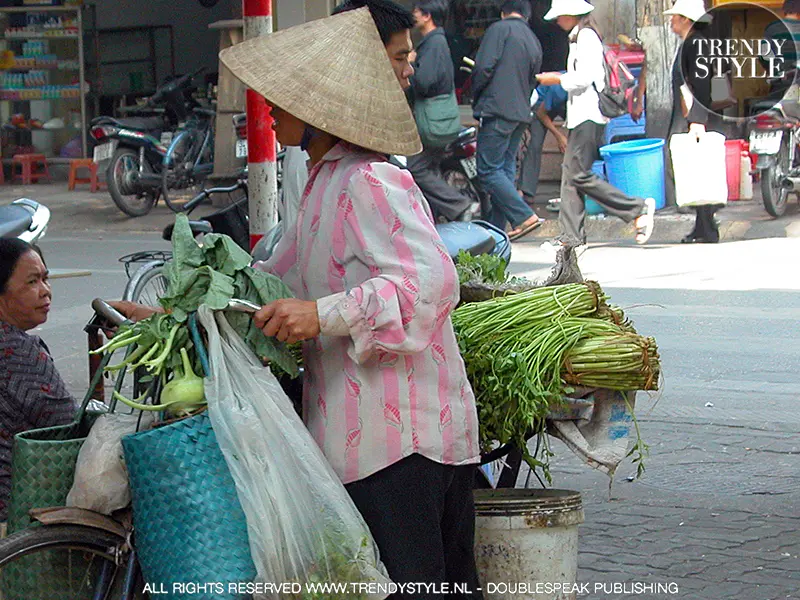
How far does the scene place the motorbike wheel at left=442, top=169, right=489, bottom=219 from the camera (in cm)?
1267

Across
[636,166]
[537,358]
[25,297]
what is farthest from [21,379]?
[636,166]

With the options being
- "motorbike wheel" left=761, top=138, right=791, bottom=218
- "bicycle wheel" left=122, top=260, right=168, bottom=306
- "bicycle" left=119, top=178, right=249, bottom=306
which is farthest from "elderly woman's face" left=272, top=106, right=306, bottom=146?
"motorbike wheel" left=761, top=138, right=791, bottom=218

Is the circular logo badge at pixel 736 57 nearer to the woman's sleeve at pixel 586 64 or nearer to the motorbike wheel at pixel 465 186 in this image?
the woman's sleeve at pixel 586 64

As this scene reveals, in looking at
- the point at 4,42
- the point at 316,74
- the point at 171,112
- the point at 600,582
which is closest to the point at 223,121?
the point at 171,112

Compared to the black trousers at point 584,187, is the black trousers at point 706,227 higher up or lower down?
lower down

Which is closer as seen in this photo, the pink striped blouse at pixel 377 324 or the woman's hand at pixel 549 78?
the pink striped blouse at pixel 377 324

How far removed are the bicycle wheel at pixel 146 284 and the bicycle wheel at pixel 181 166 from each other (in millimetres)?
6048

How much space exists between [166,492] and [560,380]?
1.06 metres

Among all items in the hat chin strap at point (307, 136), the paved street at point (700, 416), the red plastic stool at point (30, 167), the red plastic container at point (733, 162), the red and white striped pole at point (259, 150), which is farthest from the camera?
the red plastic stool at point (30, 167)

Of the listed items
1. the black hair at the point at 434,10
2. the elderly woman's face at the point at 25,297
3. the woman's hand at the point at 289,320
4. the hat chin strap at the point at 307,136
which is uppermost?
the black hair at the point at 434,10

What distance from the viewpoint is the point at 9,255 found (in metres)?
3.68

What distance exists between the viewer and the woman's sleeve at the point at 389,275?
2.64 m

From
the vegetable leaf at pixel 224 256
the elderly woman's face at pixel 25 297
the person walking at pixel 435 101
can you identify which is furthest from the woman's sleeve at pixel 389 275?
the person walking at pixel 435 101

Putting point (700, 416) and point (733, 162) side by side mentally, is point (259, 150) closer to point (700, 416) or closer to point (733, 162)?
point (700, 416)
